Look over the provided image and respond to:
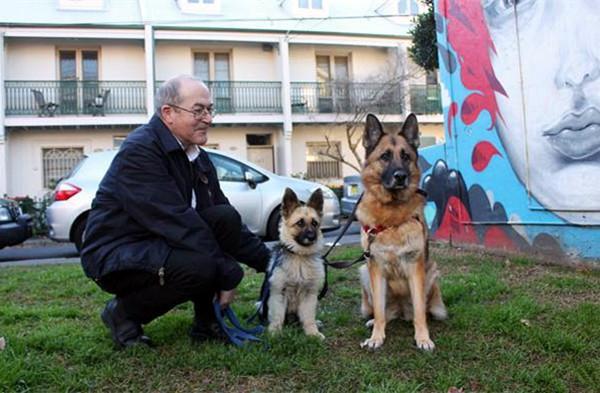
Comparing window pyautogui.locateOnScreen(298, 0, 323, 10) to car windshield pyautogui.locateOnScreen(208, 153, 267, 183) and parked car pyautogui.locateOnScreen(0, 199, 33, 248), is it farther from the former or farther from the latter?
parked car pyautogui.locateOnScreen(0, 199, 33, 248)

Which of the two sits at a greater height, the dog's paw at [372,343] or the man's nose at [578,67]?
the man's nose at [578,67]

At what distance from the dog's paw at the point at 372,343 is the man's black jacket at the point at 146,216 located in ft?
3.29

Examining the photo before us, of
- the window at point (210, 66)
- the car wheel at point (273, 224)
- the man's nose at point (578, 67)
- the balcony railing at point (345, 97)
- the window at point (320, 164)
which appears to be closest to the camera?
the man's nose at point (578, 67)

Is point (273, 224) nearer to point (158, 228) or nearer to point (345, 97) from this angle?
point (158, 228)

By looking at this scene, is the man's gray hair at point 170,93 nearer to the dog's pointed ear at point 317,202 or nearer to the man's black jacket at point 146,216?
the man's black jacket at point 146,216

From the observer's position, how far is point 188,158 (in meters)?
3.61

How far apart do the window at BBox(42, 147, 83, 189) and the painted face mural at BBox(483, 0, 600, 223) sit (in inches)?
695

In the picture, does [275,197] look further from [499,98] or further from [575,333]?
[575,333]

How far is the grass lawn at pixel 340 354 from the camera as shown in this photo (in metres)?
2.94

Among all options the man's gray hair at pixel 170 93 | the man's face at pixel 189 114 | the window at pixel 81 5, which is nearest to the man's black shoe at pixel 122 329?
the man's face at pixel 189 114

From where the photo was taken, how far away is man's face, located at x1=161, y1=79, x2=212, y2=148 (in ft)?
11.2

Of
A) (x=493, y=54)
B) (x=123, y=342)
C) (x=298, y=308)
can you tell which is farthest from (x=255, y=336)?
(x=493, y=54)

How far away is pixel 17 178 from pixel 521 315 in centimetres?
2054

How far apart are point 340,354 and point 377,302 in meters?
0.48
